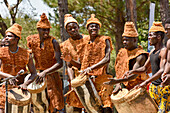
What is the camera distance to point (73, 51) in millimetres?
5980

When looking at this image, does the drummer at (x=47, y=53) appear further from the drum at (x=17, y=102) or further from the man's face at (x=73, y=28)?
the drum at (x=17, y=102)

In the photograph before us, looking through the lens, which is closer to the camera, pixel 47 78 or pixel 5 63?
pixel 5 63

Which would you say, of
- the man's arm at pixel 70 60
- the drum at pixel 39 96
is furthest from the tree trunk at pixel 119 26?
the drum at pixel 39 96

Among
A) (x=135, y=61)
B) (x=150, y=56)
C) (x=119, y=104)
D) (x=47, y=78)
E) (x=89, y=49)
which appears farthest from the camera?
(x=47, y=78)

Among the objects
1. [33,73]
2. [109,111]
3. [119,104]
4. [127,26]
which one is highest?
[127,26]

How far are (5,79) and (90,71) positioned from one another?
1.57 m

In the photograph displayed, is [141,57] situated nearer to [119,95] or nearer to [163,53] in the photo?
[163,53]

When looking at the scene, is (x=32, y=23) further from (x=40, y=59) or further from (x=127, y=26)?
(x=127, y=26)

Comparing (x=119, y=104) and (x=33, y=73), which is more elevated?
(x=33, y=73)

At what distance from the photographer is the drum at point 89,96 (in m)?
5.34

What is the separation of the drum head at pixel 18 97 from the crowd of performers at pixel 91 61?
0.55 ft

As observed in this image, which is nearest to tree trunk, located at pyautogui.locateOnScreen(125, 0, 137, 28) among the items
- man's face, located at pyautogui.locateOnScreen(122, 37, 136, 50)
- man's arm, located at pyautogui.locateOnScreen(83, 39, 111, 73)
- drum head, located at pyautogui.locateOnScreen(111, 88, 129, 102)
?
man's arm, located at pyautogui.locateOnScreen(83, 39, 111, 73)

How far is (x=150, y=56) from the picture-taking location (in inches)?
194

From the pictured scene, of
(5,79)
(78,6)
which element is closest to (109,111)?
(5,79)
